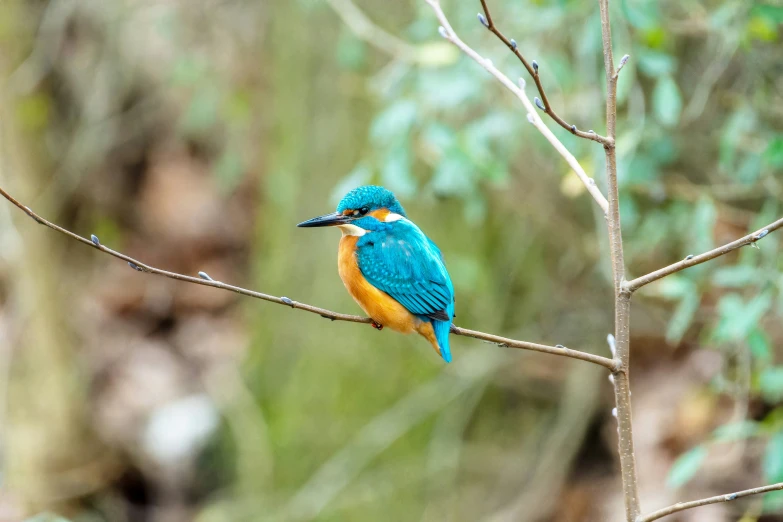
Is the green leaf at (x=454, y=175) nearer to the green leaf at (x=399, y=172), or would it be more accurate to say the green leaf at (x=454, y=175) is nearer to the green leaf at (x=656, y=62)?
the green leaf at (x=399, y=172)

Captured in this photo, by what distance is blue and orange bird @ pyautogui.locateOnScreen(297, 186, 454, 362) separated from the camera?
6.55 ft

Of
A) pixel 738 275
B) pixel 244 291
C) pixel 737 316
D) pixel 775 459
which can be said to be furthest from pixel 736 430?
pixel 244 291

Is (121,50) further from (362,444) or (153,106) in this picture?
(362,444)

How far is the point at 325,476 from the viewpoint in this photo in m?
3.67

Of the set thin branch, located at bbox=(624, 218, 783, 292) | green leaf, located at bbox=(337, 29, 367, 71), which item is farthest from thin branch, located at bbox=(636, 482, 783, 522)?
green leaf, located at bbox=(337, 29, 367, 71)

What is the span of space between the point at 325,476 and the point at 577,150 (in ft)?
6.05

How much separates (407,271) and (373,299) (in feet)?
0.37

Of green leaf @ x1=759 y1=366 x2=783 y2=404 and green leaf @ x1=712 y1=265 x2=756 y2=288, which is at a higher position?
green leaf @ x1=712 y1=265 x2=756 y2=288

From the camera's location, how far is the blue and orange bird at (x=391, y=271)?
1996 millimetres

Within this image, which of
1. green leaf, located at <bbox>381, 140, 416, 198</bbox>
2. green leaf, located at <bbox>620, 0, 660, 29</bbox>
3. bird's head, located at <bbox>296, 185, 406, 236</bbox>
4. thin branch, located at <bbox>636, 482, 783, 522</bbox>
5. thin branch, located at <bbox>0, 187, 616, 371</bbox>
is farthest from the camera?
green leaf, located at <bbox>381, 140, 416, 198</bbox>

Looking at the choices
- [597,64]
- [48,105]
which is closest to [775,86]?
[597,64]

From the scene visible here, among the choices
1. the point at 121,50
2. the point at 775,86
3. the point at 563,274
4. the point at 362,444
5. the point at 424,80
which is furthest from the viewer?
the point at 121,50

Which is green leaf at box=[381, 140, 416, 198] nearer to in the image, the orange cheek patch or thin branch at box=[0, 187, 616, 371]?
the orange cheek patch

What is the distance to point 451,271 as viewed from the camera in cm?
339
